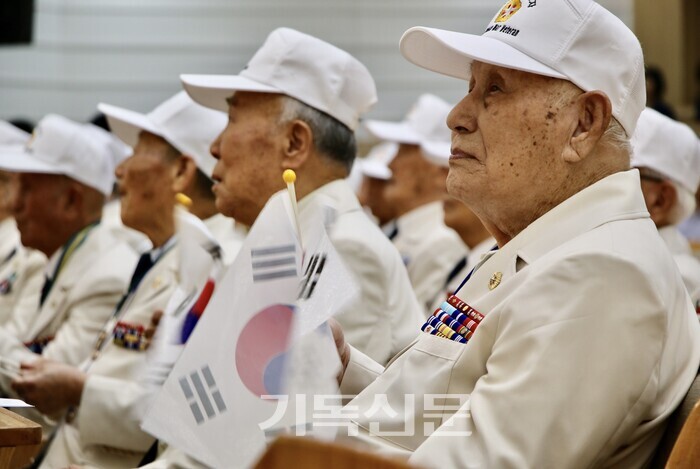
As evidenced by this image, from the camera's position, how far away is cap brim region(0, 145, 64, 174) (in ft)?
14.5

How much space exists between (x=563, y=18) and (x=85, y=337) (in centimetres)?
239

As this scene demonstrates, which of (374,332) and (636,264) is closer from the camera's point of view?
(636,264)

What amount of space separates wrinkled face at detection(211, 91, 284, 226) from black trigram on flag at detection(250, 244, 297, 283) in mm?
794

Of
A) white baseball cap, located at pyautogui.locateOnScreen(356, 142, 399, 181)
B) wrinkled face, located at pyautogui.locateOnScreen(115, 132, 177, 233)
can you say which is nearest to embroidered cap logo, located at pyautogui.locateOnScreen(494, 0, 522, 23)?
wrinkled face, located at pyautogui.locateOnScreen(115, 132, 177, 233)

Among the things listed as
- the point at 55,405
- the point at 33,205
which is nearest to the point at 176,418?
the point at 55,405

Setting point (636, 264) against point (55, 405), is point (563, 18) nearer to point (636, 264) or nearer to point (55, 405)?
point (636, 264)

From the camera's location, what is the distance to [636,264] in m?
1.74

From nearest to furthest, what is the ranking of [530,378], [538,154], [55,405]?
[530,378] → [538,154] → [55,405]

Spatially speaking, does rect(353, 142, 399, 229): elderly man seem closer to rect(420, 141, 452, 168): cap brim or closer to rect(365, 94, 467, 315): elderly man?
rect(365, 94, 467, 315): elderly man

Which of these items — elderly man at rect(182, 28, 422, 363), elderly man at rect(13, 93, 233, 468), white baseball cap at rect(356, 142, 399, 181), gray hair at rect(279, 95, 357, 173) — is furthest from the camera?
white baseball cap at rect(356, 142, 399, 181)

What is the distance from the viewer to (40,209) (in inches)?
178

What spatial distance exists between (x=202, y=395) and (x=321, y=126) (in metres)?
1.13

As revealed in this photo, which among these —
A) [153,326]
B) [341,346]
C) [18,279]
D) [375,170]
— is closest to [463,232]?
[18,279]

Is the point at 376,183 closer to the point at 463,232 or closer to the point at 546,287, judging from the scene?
the point at 463,232
